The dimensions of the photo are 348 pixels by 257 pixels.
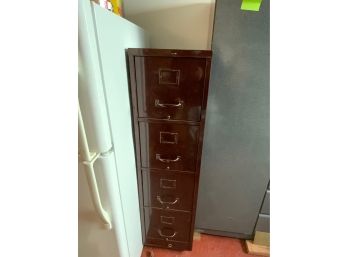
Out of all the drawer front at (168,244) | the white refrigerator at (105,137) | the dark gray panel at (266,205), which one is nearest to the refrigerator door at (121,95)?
the white refrigerator at (105,137)

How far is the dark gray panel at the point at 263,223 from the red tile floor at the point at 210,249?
21cm

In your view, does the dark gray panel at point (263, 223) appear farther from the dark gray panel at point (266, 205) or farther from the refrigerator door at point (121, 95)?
the refrigerator door at point (121, 95)

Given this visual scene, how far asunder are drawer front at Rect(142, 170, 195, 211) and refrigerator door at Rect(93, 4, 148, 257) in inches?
3.0

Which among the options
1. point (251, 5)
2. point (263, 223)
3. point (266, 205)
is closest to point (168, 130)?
point (251, 5)

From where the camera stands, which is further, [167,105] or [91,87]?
[167,105]

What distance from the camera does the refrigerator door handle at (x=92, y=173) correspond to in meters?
0.61

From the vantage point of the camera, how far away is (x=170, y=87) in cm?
85

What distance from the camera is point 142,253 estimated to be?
1.33 m

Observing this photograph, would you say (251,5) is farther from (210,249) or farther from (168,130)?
(210,249)

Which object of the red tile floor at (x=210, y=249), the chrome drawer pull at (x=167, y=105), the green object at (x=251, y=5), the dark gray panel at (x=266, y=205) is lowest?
the red tile floor at (x=210, y=249)

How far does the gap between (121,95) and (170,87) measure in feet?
0.70

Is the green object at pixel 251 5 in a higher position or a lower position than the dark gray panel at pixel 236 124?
higher
